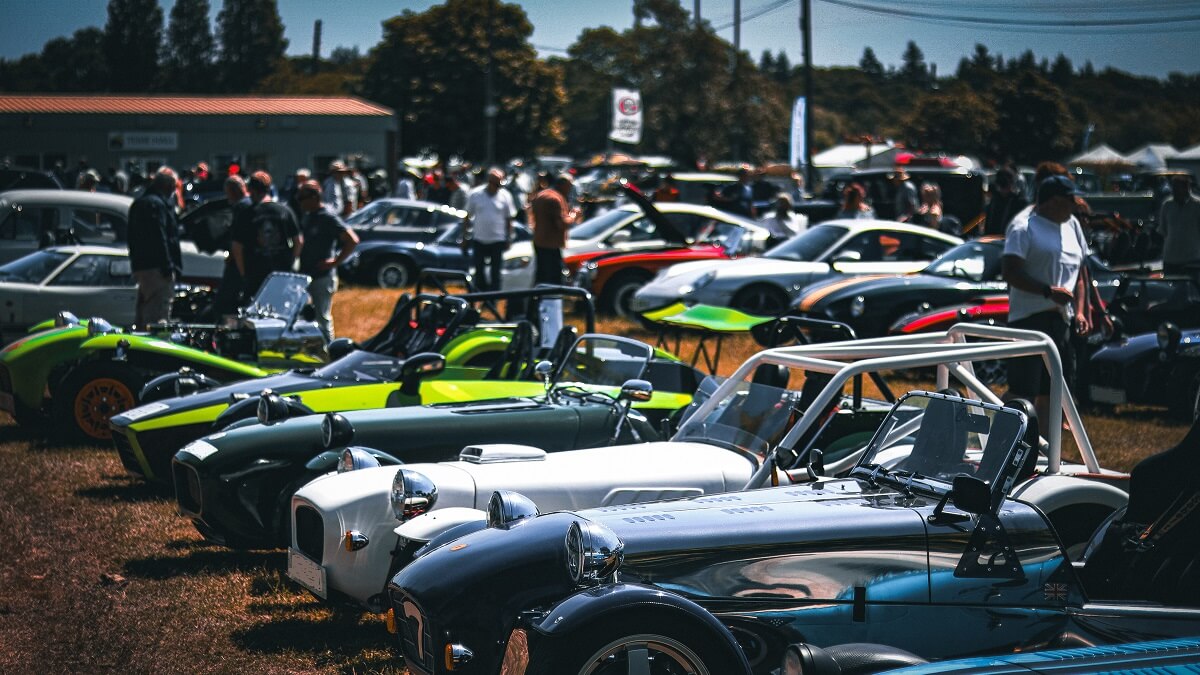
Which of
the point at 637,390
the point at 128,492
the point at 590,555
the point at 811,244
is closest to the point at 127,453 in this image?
the point at 128,492

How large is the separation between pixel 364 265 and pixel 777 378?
13897mm

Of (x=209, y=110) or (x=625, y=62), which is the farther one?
(x=625, y=62)

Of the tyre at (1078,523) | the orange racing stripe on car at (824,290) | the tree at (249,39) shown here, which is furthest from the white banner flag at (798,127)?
the tree at (249,39)

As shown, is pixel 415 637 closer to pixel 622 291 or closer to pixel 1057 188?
pixel 1057 188

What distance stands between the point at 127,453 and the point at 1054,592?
5615 millimetres

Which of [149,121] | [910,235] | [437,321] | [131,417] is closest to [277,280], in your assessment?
[437,321]

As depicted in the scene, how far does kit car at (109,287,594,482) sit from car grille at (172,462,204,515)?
55 cm

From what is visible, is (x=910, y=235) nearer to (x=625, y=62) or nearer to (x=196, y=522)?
(x=196, y=522)

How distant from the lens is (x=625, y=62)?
246ft

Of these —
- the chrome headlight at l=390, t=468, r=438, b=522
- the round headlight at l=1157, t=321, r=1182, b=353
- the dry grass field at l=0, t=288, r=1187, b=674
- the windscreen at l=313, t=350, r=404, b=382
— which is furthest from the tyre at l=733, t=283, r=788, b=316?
the chrome headlight at l=390, t=468, r=438, b=522

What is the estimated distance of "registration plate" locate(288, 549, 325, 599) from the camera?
5.34 meters

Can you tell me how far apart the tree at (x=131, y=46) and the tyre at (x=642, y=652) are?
84.5 meters

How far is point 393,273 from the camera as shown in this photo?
19812 mm

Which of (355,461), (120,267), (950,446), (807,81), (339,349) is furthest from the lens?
(807,81)
